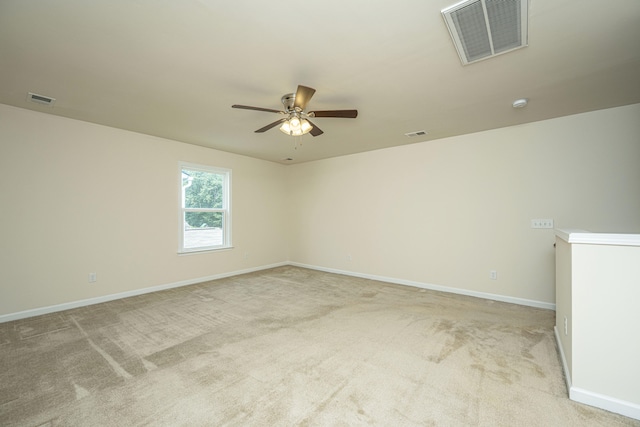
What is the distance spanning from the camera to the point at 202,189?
16.8ft

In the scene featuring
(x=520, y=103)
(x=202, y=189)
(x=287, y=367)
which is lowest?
(x=287, y=367)

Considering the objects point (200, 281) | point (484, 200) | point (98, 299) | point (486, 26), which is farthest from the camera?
point (200, 281)

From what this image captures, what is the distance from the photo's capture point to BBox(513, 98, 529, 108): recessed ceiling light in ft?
9.66

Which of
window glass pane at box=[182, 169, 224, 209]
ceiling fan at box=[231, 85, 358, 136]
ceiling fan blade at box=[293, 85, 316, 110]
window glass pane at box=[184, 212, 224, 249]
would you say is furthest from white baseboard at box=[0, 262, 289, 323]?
ceiling fan blade at box=[293, 85, 316, 110]

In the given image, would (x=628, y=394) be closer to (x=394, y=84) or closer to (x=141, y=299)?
(x=394, y=84)

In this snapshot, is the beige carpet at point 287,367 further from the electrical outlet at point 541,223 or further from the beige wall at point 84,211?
the electrical outlet at point 541,223

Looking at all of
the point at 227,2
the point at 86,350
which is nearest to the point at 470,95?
the point at 227,2

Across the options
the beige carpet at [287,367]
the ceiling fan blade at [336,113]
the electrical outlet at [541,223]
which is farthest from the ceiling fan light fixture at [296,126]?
the electrical outlet at [541,223]

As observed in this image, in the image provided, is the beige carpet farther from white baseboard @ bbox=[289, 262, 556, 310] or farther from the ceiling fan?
the ceiling fan

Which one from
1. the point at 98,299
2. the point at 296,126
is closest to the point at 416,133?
the point at 296,126

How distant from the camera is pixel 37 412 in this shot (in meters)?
1.65

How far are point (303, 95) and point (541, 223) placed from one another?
3599mm

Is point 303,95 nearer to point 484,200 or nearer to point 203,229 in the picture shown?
point 484,200

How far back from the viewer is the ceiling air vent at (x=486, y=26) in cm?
165
